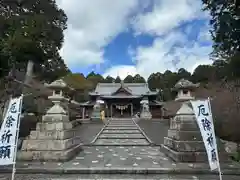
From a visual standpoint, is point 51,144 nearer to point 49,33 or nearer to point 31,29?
point 31,29

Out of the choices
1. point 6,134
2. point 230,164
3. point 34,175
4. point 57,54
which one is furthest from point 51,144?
point 57,54

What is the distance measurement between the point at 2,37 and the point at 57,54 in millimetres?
4650

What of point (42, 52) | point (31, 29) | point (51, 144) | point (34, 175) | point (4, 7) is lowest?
point (34, 175)

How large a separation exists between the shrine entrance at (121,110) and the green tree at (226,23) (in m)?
23.7

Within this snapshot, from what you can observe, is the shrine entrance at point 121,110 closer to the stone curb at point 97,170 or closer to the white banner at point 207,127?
the stone curb at point 97,170

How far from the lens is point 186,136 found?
614 centimetres

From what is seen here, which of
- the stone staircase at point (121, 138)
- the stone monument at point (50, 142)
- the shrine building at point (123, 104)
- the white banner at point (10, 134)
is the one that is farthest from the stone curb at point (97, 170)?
the shrine building at point (123, 104)

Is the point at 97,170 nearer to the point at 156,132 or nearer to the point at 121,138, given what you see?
the point at 121,138

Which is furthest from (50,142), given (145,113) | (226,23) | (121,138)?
(145,113)

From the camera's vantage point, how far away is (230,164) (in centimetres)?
572

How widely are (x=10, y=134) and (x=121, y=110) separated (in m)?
29.9

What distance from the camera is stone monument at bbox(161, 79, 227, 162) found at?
19.5 feet

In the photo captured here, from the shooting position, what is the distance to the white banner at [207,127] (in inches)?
177

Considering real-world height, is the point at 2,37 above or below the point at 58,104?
above
